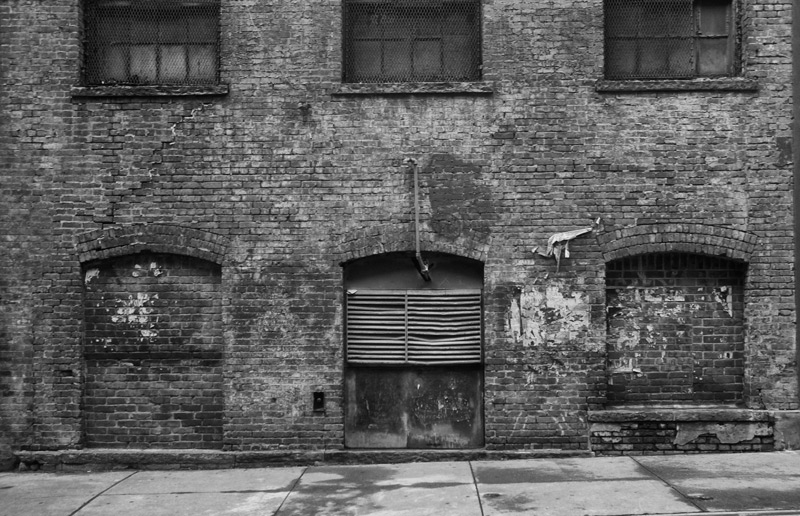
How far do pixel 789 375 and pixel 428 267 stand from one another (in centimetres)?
413

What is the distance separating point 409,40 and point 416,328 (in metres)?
3.33

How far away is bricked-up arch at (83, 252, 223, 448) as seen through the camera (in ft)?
26.6

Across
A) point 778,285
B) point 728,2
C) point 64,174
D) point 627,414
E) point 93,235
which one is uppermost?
point 728,2

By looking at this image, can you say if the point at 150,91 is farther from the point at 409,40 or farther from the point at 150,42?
the point at 409,40

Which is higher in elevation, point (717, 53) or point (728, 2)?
point (728, 2)

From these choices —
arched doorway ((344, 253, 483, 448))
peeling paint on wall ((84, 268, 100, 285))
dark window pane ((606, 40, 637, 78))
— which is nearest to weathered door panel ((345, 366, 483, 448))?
arched doorway ((344, 253, 483, 448))

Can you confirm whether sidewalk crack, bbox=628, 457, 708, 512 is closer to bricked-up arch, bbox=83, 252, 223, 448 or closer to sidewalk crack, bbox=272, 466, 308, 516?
sidewalk crack, bbox=272, 466, 308, 516

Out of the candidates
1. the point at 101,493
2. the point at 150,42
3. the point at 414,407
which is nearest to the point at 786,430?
the point at 414,407

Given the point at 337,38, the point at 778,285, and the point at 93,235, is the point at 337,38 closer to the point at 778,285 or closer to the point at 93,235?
the point at 93,235

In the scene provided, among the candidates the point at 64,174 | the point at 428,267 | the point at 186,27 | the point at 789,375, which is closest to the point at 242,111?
the point at 186,27

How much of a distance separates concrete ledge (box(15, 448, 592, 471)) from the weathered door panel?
26 cm

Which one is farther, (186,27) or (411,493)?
(186,27)

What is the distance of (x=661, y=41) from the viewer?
821 centimetres

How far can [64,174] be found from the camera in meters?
8.09
